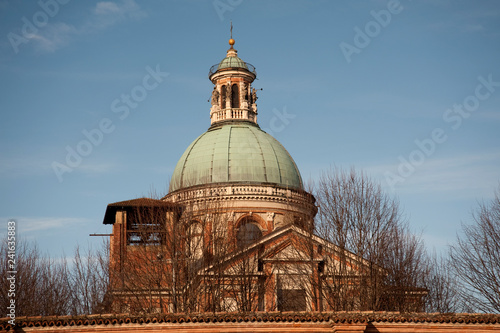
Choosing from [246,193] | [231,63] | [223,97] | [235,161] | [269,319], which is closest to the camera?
[269,319]

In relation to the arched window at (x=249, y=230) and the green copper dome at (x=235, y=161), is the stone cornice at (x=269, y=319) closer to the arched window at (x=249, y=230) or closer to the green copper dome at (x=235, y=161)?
the arched window at (x=249, y=230)

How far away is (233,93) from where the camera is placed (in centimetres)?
5422

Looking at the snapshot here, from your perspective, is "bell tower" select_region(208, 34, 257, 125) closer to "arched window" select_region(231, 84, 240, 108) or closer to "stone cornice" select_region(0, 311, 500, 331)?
"arched window" select_region(231, 84, 240, 108)

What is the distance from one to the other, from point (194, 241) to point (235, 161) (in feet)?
A: 42.2

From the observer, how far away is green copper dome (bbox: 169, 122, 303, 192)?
49156 mm

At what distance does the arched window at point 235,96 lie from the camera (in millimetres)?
53812

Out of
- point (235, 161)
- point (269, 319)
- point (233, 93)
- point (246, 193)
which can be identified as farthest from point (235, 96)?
point (269, 319)

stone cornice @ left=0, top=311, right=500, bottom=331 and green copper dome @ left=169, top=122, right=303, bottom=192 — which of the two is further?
green copper dome @ left=169, top=122, right=303, bottom=192

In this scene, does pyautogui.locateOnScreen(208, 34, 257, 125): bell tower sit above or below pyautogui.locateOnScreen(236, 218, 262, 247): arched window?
above

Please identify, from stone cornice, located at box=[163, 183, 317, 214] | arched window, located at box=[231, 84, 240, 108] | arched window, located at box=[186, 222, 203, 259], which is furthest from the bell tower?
arched window, located at box=[186, 222, 203, 259]

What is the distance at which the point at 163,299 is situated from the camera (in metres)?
36.4

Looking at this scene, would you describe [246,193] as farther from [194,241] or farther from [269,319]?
[269,319]

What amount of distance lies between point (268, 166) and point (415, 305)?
17732 mm

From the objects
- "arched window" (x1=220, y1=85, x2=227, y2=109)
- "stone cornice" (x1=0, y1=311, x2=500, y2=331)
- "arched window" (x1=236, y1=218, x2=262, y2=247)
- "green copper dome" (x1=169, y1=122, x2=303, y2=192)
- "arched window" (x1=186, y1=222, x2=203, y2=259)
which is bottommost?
"stone cornice" (x1=0, y1=311, x2=500, y2=331)
